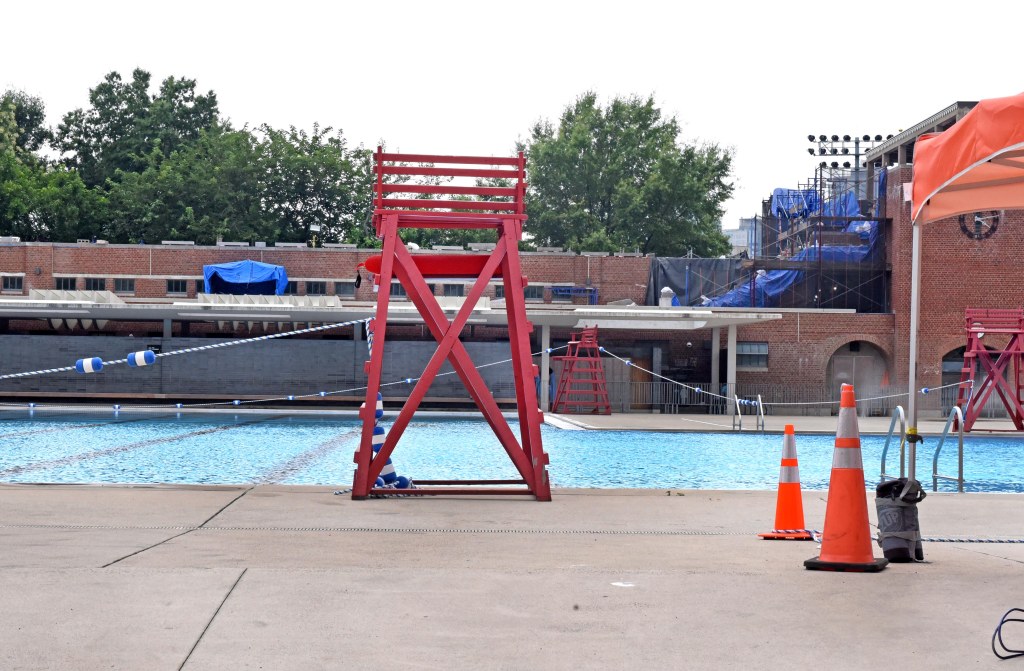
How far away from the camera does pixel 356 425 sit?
83.8 ft

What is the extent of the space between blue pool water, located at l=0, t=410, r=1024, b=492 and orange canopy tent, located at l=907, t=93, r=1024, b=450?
6.47m

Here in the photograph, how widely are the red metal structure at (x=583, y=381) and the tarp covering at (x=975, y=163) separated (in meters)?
21.8

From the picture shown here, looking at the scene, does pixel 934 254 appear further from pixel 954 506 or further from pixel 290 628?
pixel 290 628

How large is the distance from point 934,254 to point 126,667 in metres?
35.3

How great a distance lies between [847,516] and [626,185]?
49111 mm

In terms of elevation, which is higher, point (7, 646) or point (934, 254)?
point (934, 254)

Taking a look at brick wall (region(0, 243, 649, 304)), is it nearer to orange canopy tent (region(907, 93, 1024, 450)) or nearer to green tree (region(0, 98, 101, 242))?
green tree (region(0, 98, 101, 242))

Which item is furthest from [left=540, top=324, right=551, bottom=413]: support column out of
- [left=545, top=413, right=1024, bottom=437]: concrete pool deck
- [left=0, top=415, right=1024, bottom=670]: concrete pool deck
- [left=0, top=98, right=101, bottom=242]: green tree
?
[left=0, top=98, right=101, bottom=242]: green tree

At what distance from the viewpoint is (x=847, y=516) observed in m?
6.09

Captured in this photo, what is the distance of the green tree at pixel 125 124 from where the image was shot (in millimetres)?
63719

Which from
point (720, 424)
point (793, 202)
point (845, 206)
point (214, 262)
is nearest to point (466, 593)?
point (720, 424)

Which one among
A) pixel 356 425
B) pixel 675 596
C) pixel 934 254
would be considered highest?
pixel 934 254

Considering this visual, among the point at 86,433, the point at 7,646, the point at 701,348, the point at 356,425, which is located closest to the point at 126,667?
the point at 7,646

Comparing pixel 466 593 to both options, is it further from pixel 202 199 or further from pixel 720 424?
pixel 202 199
